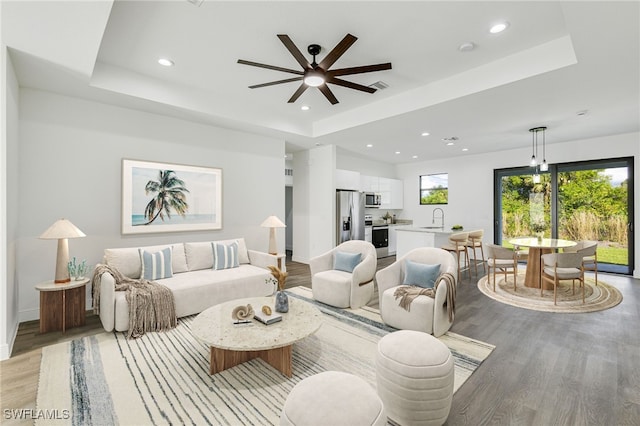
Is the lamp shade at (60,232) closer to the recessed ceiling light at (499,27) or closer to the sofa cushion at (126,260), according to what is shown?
the sofa cushion at (126,260)

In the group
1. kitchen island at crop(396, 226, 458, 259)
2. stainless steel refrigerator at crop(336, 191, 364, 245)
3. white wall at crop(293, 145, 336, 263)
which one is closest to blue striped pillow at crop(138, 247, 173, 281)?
white wall at crop(293, 145, 336, 263)

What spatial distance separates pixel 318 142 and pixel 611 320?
17.5 feet

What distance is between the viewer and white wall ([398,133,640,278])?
5.68 metres

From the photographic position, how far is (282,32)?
2.86m

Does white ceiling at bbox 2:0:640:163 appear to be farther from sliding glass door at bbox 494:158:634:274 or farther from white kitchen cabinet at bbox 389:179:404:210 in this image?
white kitchen cabinet at bbox 389:179:404:210

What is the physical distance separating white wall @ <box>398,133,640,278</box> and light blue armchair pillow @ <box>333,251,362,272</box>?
4.93 meters

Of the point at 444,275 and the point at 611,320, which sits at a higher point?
the point at 444,275

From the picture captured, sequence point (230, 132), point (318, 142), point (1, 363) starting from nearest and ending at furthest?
1. point (1, 363)
2. point (230, 132)
3. point (318, 142)

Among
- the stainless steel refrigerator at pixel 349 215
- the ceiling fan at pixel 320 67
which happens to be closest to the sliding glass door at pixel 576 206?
the stainless steel refrigerator at pixel 349 215

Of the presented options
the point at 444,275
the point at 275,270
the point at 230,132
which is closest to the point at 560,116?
the point at 444,275

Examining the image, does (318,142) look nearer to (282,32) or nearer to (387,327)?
(282,32)

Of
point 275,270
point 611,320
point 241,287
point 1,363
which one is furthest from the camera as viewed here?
point 241,287

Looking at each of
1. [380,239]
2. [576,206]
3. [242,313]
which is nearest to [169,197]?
[242,313]

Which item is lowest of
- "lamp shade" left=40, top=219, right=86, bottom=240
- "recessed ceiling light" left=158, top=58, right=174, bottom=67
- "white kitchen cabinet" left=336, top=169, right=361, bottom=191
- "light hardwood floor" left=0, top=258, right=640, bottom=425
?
"light hardwood floor" left=0, top=258, right=640, bottom=425
